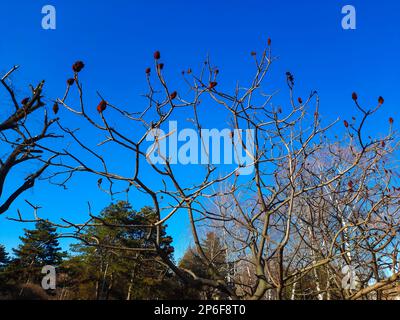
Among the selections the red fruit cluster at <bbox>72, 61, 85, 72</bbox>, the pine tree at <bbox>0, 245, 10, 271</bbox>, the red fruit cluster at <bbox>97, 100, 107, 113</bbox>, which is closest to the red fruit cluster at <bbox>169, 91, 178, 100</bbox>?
the red fruit cluster at <bbox>97, 100, 107, 113</bbox>

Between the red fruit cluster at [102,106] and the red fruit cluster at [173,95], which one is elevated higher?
the red fruit cluster at [173,95]

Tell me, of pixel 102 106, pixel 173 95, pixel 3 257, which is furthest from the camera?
pixel 3 257

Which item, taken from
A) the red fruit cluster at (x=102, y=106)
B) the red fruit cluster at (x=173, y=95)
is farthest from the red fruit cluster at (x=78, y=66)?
the red fruit cluster at (x=173, y=95)

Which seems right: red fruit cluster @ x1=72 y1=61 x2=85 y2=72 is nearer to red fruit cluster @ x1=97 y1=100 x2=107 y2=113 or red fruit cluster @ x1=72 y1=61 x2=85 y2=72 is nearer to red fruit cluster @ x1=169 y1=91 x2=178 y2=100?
red fruit cluster @ x1=97 y1=100 x2=107 y2=113

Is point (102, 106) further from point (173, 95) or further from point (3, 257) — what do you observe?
point (3, 257)

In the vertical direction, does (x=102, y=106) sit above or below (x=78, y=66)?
below

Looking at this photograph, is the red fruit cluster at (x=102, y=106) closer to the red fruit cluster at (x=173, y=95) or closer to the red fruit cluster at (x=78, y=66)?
the red fruit cluster at (x=78, y=66)

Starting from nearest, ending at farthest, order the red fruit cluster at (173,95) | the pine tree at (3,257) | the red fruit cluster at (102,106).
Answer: the red fruit cluster at (102,106), the red fruit cluster at (173,95), the pine tree at (3,257)

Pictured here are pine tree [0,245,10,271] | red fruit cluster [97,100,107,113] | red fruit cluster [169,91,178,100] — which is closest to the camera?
red fruit cluster [97,100,107,113]

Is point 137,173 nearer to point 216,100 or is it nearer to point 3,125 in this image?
point 216,100

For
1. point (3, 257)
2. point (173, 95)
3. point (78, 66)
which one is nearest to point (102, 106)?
point (78, 66)
